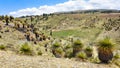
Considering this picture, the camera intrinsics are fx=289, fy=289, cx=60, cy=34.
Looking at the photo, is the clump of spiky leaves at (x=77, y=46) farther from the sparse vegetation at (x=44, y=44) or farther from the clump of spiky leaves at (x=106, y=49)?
Answer: the clump of spiky leaves at (x=106, y=49)

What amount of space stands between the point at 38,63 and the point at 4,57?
Result: 9.23 ft

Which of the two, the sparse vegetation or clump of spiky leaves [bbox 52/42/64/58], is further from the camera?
clump of spiky leaves [bbox 52/42/64/58]

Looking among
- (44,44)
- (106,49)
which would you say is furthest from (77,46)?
(44,44)

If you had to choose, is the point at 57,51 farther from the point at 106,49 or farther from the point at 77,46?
the point at 106,49

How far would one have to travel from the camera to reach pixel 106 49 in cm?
2431

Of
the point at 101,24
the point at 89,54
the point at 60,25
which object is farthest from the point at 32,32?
the point at 60,25

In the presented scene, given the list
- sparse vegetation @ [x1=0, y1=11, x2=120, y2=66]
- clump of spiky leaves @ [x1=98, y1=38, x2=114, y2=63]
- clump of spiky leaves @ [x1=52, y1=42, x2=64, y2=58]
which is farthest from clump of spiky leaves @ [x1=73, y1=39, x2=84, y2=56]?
clump of spiky leaves @ [x1=98, y1=38, x2=114, y2=63]

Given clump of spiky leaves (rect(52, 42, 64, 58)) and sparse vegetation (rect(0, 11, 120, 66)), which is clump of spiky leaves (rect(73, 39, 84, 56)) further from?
clump of spiky leaves (rect(52, 42, 64, 58))

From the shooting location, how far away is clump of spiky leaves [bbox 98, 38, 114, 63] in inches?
957

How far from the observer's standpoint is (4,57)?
2105 centimetres

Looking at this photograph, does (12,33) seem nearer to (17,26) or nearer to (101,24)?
(17,26)

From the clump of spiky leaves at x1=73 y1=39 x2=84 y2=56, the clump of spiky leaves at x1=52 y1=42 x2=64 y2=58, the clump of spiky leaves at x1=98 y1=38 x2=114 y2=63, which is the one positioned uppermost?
the clump of spiky leaves at x1=98 y1=38 x2=114 y2=63

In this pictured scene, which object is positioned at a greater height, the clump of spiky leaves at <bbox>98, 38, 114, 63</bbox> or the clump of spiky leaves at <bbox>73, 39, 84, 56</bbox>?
the clump of spiky leaves at <bbox>98, 38, 114, 63</bbox>

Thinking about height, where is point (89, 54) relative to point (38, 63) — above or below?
below
